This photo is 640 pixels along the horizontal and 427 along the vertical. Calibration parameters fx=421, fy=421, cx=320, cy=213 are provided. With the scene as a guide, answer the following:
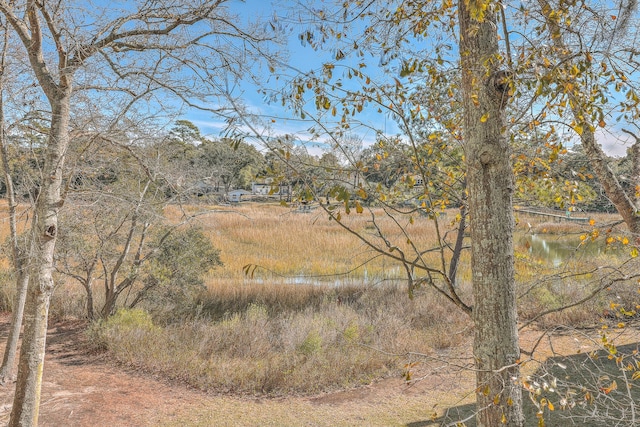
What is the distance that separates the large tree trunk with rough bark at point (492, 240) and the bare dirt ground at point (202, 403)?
3.02 m

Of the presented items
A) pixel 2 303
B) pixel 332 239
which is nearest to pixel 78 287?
pixel 2 303

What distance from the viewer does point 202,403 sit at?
5297 mm

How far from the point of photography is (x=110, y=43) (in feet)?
14.5

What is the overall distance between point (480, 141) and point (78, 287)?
10.6 metres

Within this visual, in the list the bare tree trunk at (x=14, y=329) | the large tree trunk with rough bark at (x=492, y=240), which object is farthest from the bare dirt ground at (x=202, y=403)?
the large tree trunk with rough bark at (x=492, y=240)

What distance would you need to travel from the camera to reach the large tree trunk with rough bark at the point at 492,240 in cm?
172

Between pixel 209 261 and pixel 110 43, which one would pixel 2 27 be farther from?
pixel 209 261

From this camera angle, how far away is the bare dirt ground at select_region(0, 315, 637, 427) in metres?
4.77

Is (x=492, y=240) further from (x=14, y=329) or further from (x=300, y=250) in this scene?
(x=300, y=250)

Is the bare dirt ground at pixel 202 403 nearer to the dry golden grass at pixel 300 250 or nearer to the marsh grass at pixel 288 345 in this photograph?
the marsh grass at pixel 288 345

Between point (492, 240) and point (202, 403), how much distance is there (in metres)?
4.75

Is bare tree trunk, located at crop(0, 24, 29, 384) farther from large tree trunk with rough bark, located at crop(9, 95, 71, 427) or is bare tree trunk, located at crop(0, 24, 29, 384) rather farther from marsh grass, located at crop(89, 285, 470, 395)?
large tree trunk with rough bark, located at crop(9, 95, 71, 427)

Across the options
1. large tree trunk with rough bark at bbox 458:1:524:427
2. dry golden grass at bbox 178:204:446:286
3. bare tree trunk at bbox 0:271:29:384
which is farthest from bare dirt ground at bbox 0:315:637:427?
dry golden grass at bbox 178:204:446:286

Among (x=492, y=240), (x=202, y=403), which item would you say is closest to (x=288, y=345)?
(x=202, y=403)
